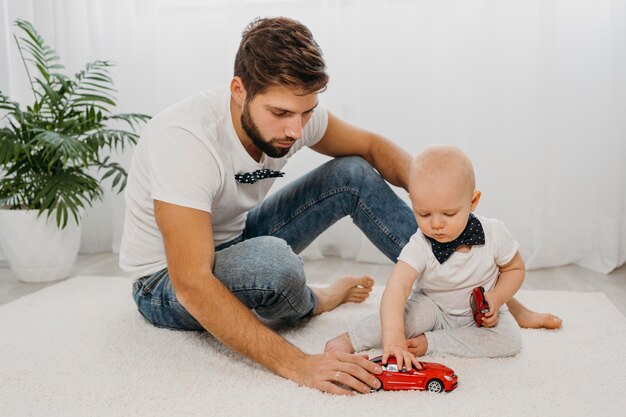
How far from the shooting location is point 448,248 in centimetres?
153

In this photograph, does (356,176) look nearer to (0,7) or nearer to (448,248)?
(448,248)

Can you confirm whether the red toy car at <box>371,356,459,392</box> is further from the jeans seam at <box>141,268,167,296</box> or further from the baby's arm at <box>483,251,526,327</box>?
the jeans seam at <box>141,268,167,296</box>

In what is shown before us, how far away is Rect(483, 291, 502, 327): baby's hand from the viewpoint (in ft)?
4.95

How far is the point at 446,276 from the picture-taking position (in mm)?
1561

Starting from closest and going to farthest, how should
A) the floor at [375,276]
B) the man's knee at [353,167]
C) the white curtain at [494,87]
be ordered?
1. the man's knee at [353,167]
2. the floor at [375,276]
3. the white curtain at [494,87]

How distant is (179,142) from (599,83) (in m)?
1.97

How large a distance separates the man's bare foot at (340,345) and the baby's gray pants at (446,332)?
0.01m

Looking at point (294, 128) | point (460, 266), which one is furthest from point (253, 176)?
point (460, 266)

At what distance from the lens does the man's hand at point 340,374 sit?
131 centimetres

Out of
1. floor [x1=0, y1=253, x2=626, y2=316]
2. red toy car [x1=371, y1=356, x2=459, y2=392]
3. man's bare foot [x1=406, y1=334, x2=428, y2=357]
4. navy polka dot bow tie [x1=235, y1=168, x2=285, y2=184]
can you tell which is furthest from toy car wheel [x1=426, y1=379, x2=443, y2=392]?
floor [x1=0, y1=253, x2=626, y2=316]

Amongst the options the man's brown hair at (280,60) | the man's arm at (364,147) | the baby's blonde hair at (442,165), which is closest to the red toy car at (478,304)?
the baby's blonde hair at (442,165)

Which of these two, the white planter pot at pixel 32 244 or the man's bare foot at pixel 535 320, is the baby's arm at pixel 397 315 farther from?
the white planter pot at pixel 32 244

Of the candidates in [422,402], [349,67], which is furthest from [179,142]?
[349,67]

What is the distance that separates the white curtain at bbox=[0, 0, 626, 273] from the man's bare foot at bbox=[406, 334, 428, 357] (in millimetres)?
1329
